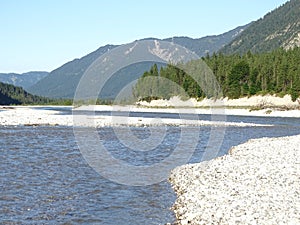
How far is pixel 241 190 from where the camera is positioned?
17922 millimetres

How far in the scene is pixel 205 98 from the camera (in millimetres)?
134250

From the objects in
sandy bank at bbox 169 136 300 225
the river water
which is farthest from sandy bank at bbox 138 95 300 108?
sandy bank at bbox 169 136 300 225

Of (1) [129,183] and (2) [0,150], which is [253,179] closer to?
(1) [129,183]

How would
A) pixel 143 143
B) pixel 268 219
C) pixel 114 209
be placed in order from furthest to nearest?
pixel 143 143, pixel 114 209, pixel 268 219

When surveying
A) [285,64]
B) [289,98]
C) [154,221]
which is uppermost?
[285,64]

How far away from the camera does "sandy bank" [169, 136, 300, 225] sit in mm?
14250

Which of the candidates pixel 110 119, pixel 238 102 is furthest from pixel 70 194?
pixel 238 102

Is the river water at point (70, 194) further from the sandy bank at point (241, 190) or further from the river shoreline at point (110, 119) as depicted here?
the river shoreline at point (110, 119)

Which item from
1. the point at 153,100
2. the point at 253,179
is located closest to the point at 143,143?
the point at 253,179

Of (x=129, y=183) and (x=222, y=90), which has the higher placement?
(x=222, y=90)

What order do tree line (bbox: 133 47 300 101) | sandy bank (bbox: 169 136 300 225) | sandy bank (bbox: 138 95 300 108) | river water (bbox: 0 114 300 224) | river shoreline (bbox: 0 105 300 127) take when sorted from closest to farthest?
sandy bank (bbox: 169 136 300 225), river water (bbox: 0 114 300 224), river shoreline (bbox: 0 105 300 127), sandy bank (bbox: 138 95 300 108), tree line (bbox: 133 47 300 101)

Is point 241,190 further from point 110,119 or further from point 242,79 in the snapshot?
point 242,79

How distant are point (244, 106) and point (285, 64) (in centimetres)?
1960

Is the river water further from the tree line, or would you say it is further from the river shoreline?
the tree line
